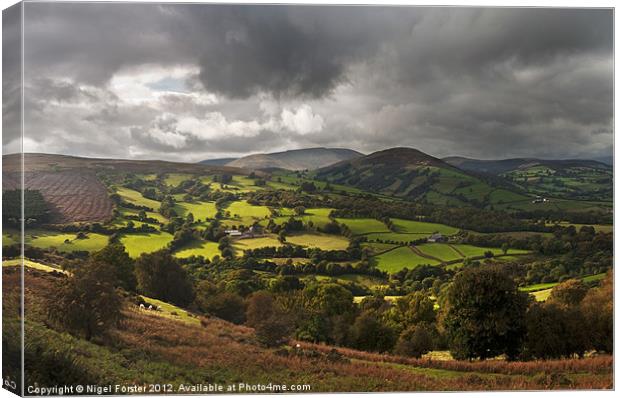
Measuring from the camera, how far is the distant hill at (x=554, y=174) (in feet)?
43.0

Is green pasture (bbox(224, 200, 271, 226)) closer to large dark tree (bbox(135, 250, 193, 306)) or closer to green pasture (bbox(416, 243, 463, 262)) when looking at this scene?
large dark tree (bbox(135, 250, 193, 306))

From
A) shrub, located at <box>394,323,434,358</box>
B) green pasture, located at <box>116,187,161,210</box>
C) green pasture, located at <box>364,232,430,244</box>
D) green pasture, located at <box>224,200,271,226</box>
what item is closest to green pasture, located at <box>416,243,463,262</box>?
green pasture, located at <box>364,232,430,244</box>

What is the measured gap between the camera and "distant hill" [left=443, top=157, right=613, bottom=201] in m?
13.1

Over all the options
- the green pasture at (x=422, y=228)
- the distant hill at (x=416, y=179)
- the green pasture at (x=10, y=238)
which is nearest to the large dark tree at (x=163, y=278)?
the green pasture at (x=10, y=238)

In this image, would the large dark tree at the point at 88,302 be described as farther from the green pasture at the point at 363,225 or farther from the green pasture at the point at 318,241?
the green pasture at the point at 363,225

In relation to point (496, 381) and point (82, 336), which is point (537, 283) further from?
point (82, 336)

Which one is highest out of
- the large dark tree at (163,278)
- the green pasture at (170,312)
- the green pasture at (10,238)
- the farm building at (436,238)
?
the green pasture at (10,238)

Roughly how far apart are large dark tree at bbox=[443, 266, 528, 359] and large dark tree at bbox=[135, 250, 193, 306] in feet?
15.7

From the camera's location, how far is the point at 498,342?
40.0 ft

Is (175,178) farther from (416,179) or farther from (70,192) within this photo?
(416,179)

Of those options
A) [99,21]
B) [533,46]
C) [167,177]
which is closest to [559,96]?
Answer: [533,46]

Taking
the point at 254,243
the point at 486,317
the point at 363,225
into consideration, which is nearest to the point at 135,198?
the point at 254,243

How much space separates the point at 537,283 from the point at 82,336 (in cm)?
825

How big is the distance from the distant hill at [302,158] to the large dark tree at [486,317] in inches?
131
